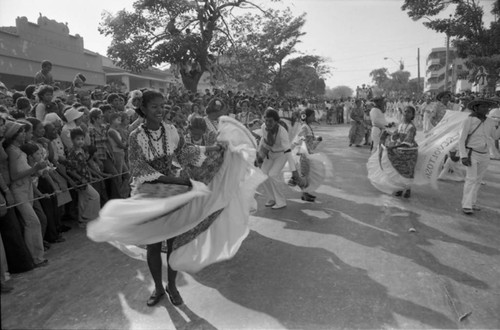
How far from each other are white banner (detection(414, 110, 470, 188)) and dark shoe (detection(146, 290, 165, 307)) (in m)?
5.17

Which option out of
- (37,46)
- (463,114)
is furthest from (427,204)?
(37,46)

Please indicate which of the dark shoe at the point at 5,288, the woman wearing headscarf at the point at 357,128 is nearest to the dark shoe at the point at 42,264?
the dark shoe at the point at 5,288

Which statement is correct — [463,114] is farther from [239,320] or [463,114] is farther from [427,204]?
[239,320]

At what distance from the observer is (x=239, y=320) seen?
3295mm

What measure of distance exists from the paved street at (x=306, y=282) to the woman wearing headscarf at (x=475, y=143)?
0.56m

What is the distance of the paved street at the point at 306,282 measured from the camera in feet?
10.9

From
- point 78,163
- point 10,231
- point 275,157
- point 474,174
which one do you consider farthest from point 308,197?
point 10,231

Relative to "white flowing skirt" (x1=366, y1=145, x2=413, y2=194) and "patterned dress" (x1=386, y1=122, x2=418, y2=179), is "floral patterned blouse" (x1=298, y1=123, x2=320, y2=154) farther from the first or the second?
"patterned dress" (x1=386, y1=122, x2=418, y2=179)

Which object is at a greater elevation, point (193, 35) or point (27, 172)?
point (193, 35)

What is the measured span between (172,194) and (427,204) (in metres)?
5.12

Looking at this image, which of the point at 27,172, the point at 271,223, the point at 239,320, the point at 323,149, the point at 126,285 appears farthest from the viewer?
the point at 323,149

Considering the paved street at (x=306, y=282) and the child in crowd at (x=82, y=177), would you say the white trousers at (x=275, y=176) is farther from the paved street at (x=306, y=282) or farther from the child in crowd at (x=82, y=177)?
the child in crowd at (x=82, y=177)

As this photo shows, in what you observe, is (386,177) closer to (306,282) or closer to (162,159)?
(306,282)

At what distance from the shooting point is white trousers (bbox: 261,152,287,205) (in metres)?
6.69
